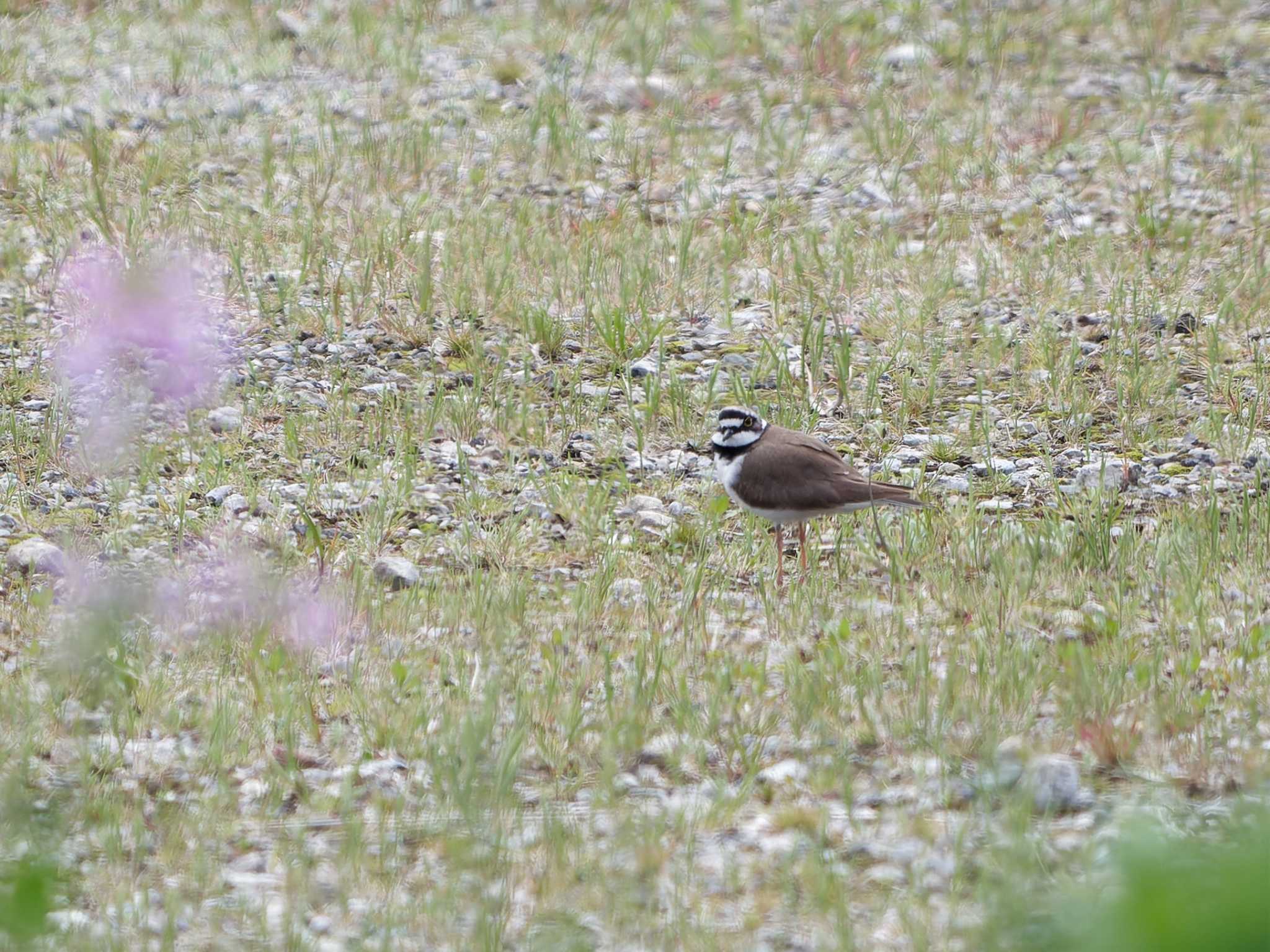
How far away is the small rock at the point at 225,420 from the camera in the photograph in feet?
32.5

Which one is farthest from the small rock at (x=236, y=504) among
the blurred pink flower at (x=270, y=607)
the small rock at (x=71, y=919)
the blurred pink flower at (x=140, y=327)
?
the small rock at (x=71, y=919)

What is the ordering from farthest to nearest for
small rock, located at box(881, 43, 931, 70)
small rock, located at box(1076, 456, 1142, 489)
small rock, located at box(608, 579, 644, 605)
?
small rock, located at box(881, 43, 931, 70) < small rock, located at box(1076, 456, 1142, 489) < small rock, located at box(608, 579, 644, 605)

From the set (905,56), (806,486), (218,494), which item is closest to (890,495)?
(806,486)

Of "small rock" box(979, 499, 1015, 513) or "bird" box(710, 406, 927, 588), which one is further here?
"small rock" box(979, 499, 1015, 513)

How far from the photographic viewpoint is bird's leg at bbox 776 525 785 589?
785cm

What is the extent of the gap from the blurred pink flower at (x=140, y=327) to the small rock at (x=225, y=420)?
1.06ft

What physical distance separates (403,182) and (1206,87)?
844cm

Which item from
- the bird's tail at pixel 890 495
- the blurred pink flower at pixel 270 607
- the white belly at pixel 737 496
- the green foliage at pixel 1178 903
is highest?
the green foliage at pixel 1178 903

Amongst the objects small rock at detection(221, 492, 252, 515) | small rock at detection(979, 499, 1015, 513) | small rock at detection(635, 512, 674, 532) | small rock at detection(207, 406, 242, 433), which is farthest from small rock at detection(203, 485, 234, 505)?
small rock at detection(979, 499, 1015, 513)

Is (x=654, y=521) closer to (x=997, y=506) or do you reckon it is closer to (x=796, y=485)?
(x=796, y=485)

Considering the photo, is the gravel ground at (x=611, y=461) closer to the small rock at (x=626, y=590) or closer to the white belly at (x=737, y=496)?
the small rock at (x=626, y=590)

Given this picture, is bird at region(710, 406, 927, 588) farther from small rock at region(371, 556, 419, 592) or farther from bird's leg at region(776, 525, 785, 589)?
small rock at region(371, 556, 419, 592)

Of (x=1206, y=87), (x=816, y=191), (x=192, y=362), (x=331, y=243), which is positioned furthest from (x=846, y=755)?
(x=1206, y=87)

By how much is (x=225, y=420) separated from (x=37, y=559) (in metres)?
2.21
